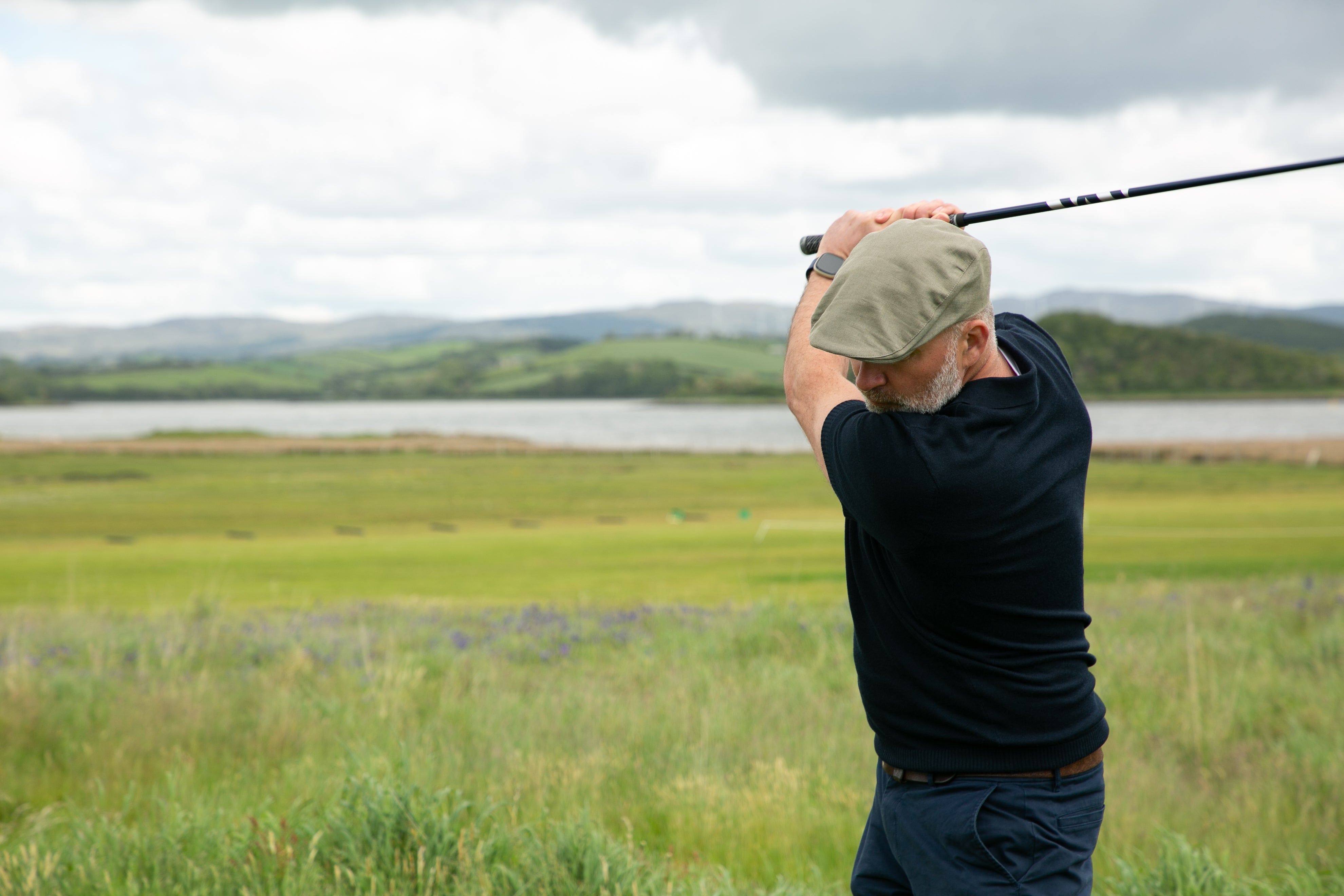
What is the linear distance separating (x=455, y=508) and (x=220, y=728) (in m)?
25.8

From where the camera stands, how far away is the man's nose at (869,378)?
1960 mm

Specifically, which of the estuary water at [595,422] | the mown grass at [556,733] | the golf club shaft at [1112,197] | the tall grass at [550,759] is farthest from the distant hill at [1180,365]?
the golf club shaft at [1112,197]

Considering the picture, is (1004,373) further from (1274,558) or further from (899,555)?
(1274,558)

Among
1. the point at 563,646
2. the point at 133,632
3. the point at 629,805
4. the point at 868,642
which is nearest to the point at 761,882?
the point at 629,805

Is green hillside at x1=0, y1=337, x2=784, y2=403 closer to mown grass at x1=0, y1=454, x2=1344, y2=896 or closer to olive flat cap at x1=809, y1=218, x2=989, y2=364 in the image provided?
mown grass at x1=0, y1=454, x2=1344, y2=896

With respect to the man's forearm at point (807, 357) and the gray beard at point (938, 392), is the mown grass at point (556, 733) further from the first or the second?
the gray beard at point (938, 392)

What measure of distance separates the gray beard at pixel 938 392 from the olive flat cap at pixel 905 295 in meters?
0.09

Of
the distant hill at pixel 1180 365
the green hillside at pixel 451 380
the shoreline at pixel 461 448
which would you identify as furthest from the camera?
the distant hill at pixel 1180 365

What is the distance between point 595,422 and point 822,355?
120142 mm

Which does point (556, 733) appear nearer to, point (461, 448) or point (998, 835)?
point (998, 835)

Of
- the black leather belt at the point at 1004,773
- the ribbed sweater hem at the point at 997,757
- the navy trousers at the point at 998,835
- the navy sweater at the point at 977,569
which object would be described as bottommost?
the navy trousers at the point at 998,835

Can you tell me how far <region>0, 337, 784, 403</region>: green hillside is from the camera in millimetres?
149125

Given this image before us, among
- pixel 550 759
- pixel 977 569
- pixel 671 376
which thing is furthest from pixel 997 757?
pixel 671 376

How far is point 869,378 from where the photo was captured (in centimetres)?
198
